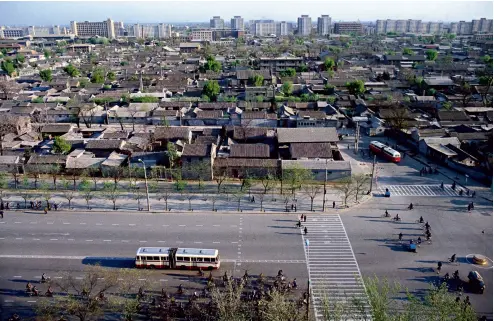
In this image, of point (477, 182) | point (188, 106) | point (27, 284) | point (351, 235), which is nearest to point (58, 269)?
point (27, 284)

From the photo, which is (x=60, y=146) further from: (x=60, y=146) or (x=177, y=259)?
(x=177, y=259)

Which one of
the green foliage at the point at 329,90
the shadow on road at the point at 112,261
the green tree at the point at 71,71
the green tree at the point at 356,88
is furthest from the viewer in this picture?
the green tree at the point at 71,71

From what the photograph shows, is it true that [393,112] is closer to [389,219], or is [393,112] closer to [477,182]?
[477,182]

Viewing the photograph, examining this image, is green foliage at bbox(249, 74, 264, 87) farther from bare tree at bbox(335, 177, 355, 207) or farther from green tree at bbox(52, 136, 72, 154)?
bare tree at bbox(335, 177, 355, 207)

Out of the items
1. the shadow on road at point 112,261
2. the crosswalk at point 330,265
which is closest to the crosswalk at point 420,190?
the crosswalk at point 330,265

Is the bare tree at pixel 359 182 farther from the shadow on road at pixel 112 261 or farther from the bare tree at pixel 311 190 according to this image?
the shadow on road at pixel 112 261

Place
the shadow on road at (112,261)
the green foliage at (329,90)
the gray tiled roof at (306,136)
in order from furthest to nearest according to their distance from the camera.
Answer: the green foliage at (329,90) → the gray tiled roof at (306,136) → the shadow on road at (112,261)

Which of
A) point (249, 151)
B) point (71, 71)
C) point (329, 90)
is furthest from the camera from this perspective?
point (71, 71)

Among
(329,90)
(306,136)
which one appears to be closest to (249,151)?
(306,136)
